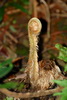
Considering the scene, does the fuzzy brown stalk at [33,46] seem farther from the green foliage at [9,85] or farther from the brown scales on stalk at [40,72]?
the green foliage at [9,85]

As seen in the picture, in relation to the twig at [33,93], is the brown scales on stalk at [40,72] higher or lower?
higher

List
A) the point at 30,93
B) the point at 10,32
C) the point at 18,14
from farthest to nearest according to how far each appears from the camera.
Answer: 1. the point at 18,14
2. the point at 10,32
3. the point at 30,93

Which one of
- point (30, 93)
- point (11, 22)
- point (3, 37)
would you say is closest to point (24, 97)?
point (30, 93)

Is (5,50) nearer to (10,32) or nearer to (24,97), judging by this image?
(10,32)

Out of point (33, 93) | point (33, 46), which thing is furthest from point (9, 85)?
point (33, 46)

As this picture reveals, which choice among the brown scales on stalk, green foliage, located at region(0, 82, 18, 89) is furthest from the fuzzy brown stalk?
green foliage, located at region(0, 82, 18, 89)

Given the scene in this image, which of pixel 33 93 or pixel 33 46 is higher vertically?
pixel 33 46

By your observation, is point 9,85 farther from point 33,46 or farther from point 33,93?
point 33,46

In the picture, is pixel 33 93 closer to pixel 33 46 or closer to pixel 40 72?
pixel 40 72

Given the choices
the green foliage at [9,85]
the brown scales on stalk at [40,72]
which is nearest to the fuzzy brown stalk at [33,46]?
the brown scales on stalk at [40,72]

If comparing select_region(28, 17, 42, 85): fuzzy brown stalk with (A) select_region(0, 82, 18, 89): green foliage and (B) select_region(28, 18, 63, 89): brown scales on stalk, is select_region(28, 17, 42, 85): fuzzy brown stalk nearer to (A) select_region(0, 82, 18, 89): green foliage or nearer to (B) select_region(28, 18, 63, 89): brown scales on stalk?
(B) select_region(28, 18, 63, 89): brown scales on stalk

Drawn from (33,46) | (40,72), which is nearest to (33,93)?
(40,72)
